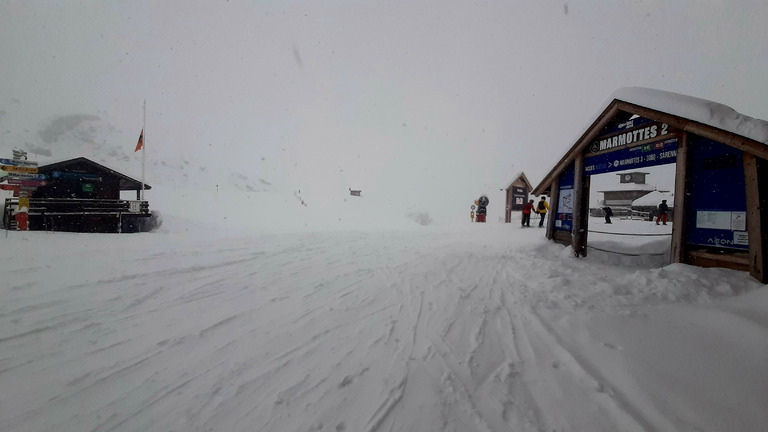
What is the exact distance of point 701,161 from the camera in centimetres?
519

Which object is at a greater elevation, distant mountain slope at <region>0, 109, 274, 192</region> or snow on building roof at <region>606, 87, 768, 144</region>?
distant mountain slope at <region>0, 109, 274, 192</region>

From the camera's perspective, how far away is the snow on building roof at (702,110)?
422 centimetres

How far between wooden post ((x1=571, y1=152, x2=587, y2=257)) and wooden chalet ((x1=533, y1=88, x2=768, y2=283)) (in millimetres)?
425

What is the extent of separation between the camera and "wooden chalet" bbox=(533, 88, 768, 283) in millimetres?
4383

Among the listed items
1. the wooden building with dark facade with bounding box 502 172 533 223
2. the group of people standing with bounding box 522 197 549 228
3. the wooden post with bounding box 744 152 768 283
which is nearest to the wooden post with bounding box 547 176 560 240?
the wooden post with bounding box 744 152 768 283

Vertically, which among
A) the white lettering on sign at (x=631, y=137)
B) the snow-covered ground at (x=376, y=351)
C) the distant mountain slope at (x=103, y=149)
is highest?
the distant mountain slope at (x=103, y=149)

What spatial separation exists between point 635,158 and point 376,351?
7.67 m

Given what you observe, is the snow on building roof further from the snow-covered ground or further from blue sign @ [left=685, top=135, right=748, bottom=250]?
the snow-covered ground

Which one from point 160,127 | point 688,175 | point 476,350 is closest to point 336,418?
point 476,350

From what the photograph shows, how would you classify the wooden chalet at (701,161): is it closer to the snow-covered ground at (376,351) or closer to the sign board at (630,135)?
the sign board at (630,135)

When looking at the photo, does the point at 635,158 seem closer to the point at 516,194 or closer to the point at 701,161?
the point at 701,161

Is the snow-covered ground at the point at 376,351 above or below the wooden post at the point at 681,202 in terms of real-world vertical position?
below

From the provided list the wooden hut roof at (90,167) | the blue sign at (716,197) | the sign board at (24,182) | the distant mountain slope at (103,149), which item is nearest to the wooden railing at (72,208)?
the wooden hut roof at (90,167)

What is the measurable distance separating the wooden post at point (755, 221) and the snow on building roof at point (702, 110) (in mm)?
540
